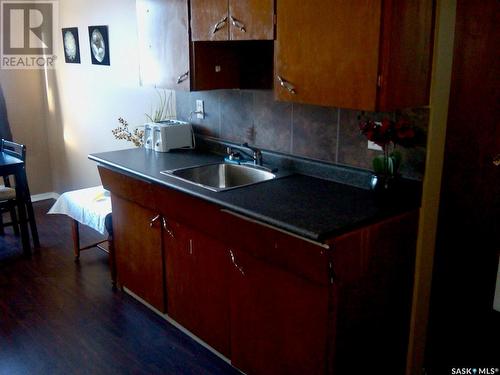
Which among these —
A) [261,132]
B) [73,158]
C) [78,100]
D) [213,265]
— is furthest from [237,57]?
[73,158]

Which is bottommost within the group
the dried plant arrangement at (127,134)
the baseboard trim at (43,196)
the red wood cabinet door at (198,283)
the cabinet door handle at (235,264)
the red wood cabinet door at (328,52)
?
the baseboard trim at (43,196)

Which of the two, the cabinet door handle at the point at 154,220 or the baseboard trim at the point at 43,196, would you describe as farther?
the baseboard trim at the point at 43,196

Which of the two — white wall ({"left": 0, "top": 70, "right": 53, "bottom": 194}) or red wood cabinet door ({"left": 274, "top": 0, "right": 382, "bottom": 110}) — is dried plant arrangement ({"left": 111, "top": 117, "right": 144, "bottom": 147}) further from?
red wood cabinet door ({"left": 274, "top": 0, "right": 382, "bottom": 110})

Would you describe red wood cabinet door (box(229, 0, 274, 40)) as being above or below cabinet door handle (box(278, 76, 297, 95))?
above

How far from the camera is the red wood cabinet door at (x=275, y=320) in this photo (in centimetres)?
189

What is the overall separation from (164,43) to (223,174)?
0.80 meters

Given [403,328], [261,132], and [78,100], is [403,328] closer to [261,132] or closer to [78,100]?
[261,132]

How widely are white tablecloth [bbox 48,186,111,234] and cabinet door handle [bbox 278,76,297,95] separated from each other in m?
1.62

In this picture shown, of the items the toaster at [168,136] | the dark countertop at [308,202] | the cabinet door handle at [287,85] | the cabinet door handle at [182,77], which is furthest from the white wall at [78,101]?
the cabinet door handle at [287,85]

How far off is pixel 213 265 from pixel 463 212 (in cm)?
114

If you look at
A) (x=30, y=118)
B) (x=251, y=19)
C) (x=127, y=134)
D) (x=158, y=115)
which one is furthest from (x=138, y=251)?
(x=30, y=118)

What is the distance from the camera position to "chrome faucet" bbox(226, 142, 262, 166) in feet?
9.09

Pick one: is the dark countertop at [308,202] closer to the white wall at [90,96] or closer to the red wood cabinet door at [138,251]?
the red wood cabinet door at [138,251]

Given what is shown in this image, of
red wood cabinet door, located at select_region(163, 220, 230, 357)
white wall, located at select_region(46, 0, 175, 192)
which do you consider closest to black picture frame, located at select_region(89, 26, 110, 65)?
white wall, located at select_region(46, 0, 175, 192)
